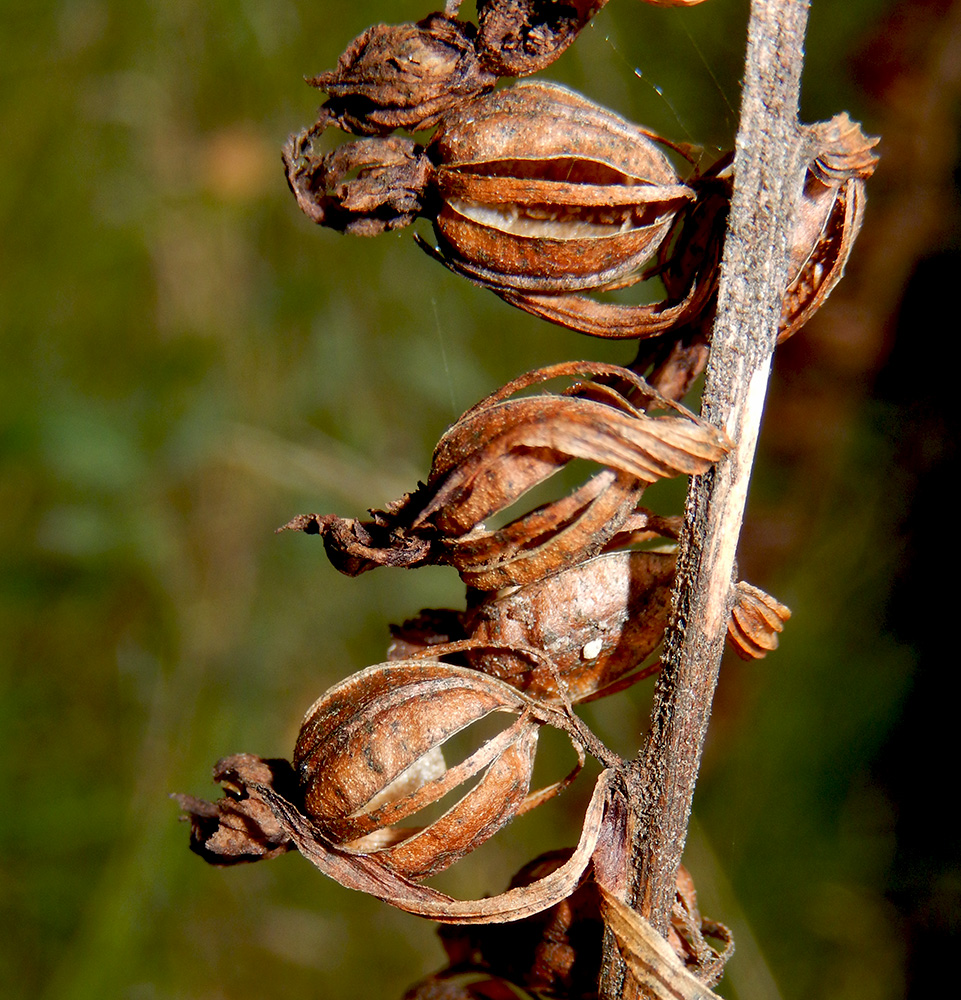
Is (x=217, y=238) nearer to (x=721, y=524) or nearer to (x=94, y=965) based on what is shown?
(x=94, y=965)

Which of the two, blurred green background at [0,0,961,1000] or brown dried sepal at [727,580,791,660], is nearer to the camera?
brown dried sepal at [727,580,791,660]

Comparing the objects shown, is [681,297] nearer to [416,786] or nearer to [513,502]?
[513,502]

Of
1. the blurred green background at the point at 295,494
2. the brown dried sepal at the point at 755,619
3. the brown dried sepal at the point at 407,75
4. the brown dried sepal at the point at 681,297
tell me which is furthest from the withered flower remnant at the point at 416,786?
the blurred green background at the point at 295,494

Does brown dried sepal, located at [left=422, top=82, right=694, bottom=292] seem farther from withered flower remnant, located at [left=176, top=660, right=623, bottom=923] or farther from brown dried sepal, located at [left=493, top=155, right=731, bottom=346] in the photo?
withered flower remnant, located at [left=176, top=660, right=623, bottom=923]

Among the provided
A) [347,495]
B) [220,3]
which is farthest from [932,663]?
[220,3]

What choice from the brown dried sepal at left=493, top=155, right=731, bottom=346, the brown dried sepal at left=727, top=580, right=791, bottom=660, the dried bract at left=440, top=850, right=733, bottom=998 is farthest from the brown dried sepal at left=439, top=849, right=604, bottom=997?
the brown dried sepal at left=493, top=155, right=731, bottom=346

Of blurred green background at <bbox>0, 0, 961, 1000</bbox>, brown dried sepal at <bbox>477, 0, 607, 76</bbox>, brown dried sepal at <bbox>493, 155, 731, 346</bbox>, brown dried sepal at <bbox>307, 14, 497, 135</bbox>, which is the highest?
brown dried sepal at <bbox>477, 0, 607, 76</bbox>
